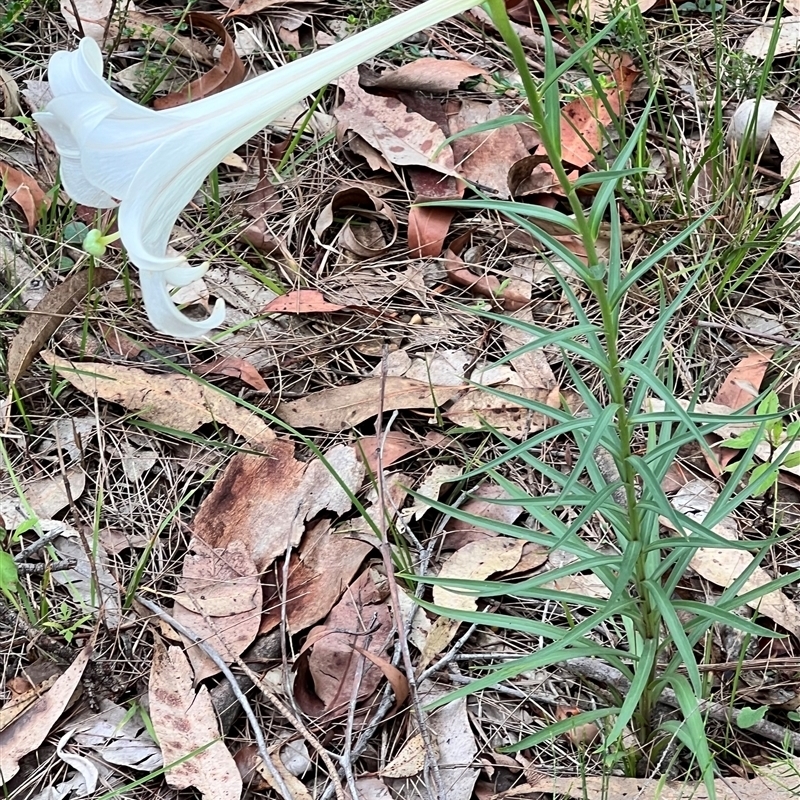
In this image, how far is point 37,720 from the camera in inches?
73.1

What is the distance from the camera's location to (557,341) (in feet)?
4.37

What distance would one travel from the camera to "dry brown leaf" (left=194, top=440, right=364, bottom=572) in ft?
6.85

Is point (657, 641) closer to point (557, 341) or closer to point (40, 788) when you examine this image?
point (557, 341)

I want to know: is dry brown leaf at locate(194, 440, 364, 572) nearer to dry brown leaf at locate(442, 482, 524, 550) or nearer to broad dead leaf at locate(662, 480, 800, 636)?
dry brown leaf at locate(442, 482, 524, 550)

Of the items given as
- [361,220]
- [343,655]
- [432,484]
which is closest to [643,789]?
[343,655]

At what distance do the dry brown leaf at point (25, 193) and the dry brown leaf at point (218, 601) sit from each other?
1.17m

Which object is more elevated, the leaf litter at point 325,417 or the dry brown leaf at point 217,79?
the dry brown leaf at point 217,79

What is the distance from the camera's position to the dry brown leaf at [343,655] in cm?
186

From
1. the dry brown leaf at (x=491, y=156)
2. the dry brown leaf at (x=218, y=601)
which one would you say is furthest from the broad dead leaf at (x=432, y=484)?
the dry brown leaf at (x=491, y=156)

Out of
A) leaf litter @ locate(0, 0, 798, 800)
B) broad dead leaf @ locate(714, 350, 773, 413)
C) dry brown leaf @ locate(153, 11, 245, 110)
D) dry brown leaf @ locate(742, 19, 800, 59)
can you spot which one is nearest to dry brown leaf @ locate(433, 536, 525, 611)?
leaf litter @ locate(0, 0, 798, 800)

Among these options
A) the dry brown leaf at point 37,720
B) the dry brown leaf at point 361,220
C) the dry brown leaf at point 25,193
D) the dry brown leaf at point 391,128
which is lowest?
the dry brown leaf at point 37,720

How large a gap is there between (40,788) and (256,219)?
1.59 metres

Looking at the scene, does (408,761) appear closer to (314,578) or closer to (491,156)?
(314,578)

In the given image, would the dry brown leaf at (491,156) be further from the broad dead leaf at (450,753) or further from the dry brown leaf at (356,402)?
the broad dead leaf at (450,753)
